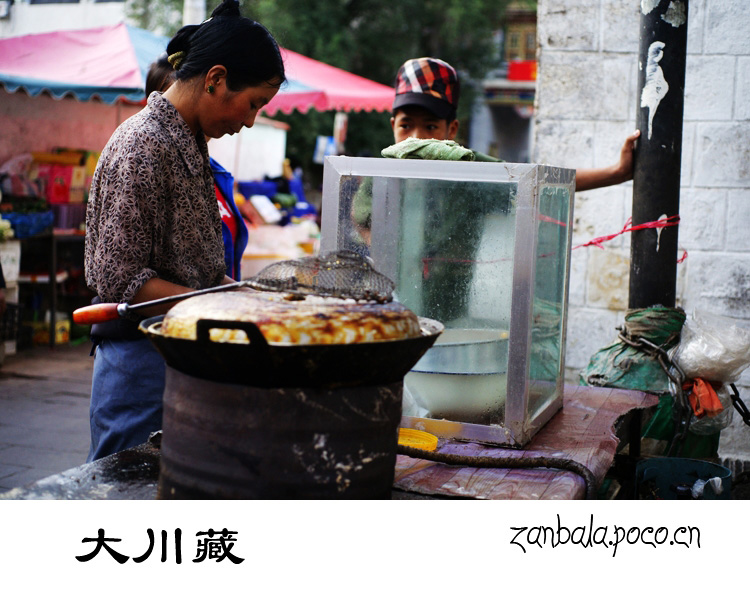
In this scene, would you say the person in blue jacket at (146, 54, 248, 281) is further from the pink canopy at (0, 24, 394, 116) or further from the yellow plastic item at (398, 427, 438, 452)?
the pink canopy at (0, 24, 394, 116)

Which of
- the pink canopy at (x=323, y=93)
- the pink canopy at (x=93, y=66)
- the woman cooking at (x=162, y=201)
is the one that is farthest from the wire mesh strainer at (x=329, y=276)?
the pink canopy at (x=323, y=93)

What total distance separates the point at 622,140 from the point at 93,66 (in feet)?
17.0

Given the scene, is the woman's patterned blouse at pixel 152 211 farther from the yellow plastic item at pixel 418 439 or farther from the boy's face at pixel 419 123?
the boy's face at pixel 419 123

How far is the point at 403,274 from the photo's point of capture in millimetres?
2344

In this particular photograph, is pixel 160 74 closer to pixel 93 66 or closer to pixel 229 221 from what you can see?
pixel 229 221

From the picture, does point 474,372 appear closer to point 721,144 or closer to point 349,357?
point 349,357

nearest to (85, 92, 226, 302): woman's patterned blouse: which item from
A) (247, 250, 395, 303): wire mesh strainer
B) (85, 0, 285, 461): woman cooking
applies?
(85, 0, 285, 461): woman cooking

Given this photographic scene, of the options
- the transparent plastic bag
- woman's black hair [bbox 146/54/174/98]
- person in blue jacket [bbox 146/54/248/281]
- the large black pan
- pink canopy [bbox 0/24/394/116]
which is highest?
pink canopy [bbox 0/24/394/116]

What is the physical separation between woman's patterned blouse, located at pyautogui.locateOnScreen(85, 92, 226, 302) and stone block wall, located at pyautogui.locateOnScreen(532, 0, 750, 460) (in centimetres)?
266

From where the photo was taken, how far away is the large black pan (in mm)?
1395

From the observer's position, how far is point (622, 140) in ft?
14.1

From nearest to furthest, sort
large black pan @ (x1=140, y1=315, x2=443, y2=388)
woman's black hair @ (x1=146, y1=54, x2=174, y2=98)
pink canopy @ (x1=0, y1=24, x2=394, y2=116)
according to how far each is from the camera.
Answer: large black pan @ (x1=140, y1=315, x2=443, y2=388) < woman's black hair @ (x1=146, y1=54, x2=174, y2=98) < pink canopy @ (x1=0, y1=24, x2=394, y2=116)

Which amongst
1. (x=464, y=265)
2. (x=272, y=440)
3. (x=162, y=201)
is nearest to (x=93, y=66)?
(x=162, y=201)

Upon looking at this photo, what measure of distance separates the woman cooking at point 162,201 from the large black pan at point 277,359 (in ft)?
1.67
